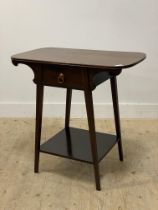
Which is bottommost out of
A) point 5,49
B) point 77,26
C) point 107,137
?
point 107,137

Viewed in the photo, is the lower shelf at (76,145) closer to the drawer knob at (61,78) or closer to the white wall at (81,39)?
the drawer knob at (61,78)

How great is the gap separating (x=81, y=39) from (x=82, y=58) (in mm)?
1042

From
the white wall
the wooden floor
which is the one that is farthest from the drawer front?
the white wall

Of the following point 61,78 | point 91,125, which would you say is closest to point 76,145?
point 91,125

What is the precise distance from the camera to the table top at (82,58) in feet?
5.08

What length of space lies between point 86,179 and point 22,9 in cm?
156

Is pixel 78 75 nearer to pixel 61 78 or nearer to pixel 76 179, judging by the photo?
pixel 61 78

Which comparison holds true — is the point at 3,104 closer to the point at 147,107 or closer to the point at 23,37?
the point at 23,37

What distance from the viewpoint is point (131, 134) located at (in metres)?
2.56

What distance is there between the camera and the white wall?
2.61 meters

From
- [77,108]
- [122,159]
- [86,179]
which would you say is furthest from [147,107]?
[86,179]

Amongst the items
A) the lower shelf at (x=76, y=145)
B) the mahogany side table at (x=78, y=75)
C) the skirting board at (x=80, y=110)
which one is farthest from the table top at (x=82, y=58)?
the skirting board at (x=80, y=110)

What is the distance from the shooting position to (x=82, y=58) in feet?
5.58

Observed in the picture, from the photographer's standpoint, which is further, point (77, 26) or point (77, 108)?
point (77, 108)
